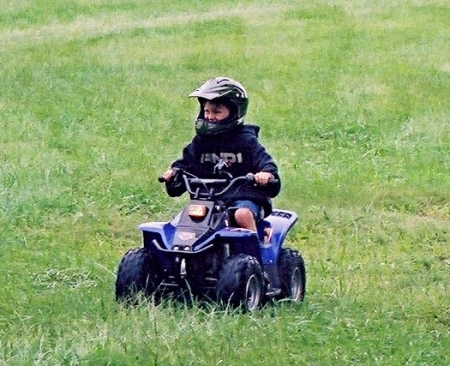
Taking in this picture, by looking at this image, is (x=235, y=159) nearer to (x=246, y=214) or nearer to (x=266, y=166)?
(x=266, y=166)

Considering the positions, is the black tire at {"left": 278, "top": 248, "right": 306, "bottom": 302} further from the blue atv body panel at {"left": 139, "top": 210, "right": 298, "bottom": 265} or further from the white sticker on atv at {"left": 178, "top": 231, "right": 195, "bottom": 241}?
the white sticker on atv at {"left": 178, "top": 231, "right": 195, "bottom": 241}

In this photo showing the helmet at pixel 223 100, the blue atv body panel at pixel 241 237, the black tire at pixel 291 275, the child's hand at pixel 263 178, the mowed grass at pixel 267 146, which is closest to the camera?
the mowed grass at pixel 267 146

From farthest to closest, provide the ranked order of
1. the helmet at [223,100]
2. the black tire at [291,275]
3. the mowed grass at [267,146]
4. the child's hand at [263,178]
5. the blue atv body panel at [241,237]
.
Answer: the black tire at [291,275] → the helmet at [223,100] → the child's hand at [263,178] → the blue atv body panel at [241,237] → the mowed grass at [267,146]

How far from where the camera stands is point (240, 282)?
630 centimetres

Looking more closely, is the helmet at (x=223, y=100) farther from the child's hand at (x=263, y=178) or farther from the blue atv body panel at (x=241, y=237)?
the blue atv body panel at (x=241, y=237)

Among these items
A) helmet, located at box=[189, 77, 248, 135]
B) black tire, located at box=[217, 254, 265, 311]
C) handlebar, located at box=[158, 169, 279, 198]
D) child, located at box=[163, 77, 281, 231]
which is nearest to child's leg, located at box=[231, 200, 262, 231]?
child, located at box=[163, 77, 281, 231]

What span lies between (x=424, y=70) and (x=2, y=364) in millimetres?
12929

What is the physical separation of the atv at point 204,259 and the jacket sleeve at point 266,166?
0.13 metres

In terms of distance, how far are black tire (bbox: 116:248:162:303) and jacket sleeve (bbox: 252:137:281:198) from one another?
76 centimetres

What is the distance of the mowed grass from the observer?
5945 mm

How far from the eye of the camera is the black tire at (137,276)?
655cm

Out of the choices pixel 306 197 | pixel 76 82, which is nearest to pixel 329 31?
pixel 76 82

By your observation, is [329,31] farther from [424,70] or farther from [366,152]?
[366,152]

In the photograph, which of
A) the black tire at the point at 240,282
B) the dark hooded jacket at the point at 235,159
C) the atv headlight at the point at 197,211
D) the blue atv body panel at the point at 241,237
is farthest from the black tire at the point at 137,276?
the dark hooded jacket at the point at 235,159
